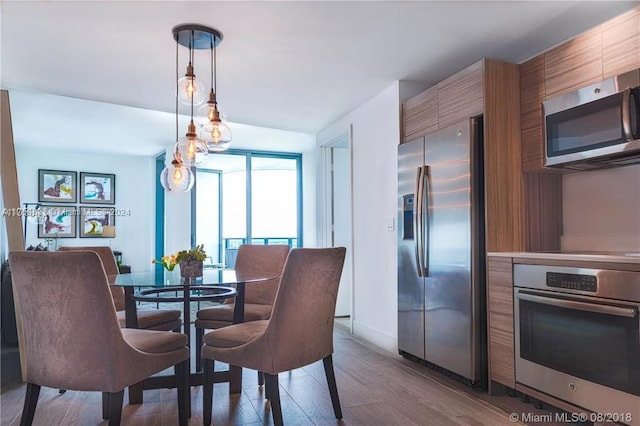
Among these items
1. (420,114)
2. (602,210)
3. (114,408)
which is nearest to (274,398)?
(114,408)

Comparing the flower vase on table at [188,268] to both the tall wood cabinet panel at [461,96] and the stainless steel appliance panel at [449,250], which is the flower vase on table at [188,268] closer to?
the stainless steel appliance panel at [449,250]

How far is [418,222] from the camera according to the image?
330 centimetres

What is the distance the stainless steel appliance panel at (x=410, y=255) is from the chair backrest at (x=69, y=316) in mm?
2162

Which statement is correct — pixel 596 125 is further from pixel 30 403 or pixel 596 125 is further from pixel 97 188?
pixel 97 188

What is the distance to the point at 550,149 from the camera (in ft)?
8.87

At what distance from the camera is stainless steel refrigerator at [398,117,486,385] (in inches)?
112

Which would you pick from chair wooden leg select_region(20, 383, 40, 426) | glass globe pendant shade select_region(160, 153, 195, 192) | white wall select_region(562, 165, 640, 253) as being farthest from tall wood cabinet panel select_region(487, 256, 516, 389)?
chair wooden leg select_region(20, 383, 40, 426)

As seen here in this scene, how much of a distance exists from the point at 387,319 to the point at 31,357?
2.77 meters

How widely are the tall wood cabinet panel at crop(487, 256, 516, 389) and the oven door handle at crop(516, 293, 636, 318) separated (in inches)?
4.9

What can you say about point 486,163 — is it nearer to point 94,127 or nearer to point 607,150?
point 607,150

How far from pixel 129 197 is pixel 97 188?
Answer: 55 cm

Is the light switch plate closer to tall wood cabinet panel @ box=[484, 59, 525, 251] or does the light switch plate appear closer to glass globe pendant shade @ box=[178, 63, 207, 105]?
tall wood cabinet panel @ box=[484, 59, 525, 251]

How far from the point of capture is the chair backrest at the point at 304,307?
212cm

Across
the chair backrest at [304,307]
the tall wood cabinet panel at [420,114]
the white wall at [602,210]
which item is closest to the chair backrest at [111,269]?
the chair backrest at [304,307]
